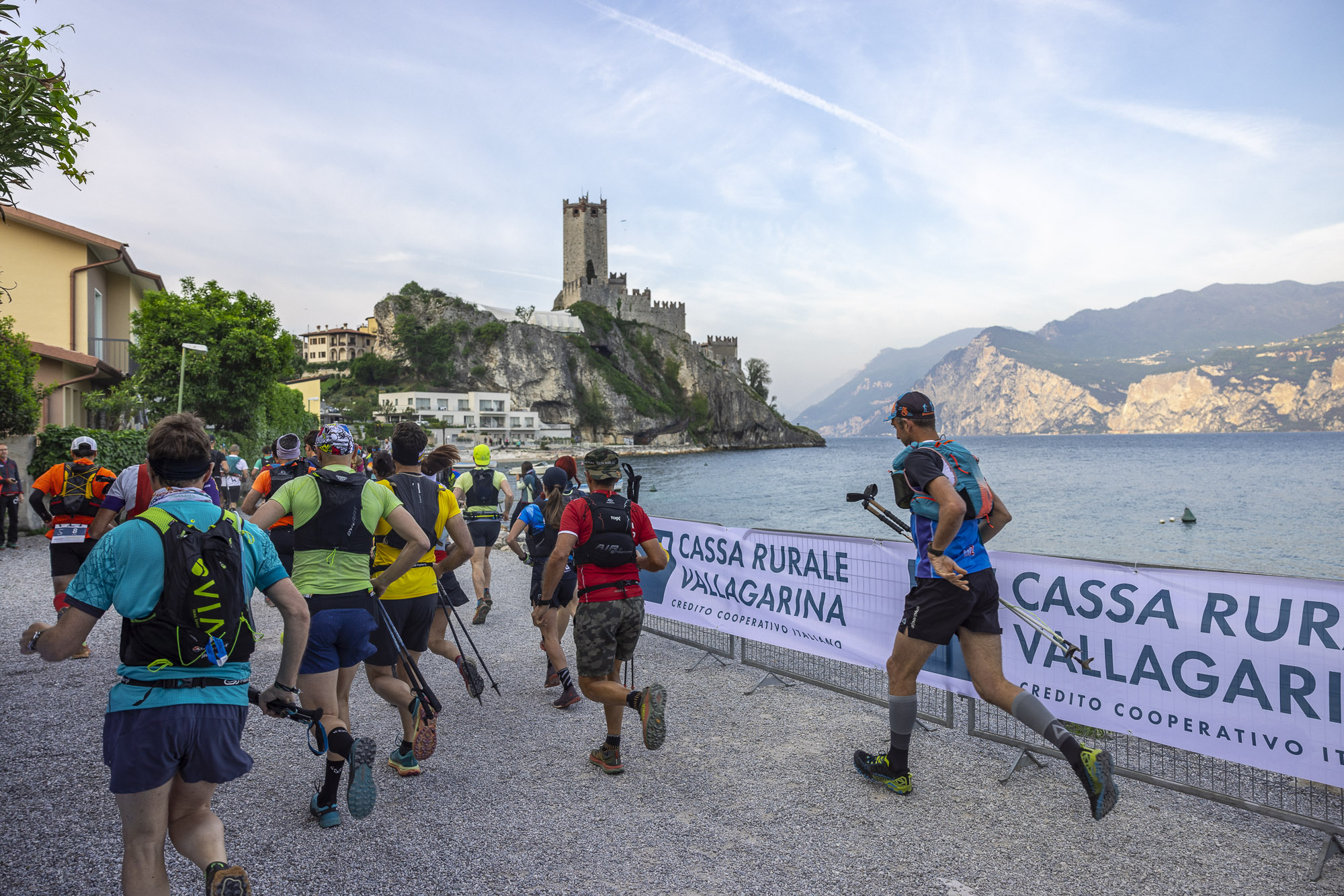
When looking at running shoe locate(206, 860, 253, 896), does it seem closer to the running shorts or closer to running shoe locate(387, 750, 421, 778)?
running shoe locate(387, 750, 421, 778)

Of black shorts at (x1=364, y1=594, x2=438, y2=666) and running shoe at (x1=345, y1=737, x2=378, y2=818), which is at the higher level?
black shorts at (x1=364, y1=594, x2=438, y2=666)

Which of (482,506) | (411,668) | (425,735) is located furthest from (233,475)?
(425,735)

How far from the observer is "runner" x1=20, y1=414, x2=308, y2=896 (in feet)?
7.58

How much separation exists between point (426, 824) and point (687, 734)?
1907 mm

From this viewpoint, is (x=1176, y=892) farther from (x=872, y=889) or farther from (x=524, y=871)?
(x=524, y=871)

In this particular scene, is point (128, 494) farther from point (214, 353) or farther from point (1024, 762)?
point (214, 353)

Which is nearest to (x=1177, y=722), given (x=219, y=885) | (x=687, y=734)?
(x=687, y=734)

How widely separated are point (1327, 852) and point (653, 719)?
3.23 metres

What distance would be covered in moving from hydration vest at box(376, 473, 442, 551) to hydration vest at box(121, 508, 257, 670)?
6.70 feet

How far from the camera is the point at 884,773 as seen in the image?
412cm

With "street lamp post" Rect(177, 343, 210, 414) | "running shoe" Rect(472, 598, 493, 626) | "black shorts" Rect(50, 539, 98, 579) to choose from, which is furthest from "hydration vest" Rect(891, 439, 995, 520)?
"street lamp post" Rect(177, 343, 210, 414)

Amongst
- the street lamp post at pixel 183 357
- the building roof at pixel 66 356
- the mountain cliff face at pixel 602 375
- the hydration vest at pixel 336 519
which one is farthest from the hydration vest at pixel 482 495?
the mountain cliff face at pixel 602 375

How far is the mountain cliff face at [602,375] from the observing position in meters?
118

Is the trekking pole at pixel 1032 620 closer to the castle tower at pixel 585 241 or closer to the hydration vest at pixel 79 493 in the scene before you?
the hydration vest at pixel 79 493
